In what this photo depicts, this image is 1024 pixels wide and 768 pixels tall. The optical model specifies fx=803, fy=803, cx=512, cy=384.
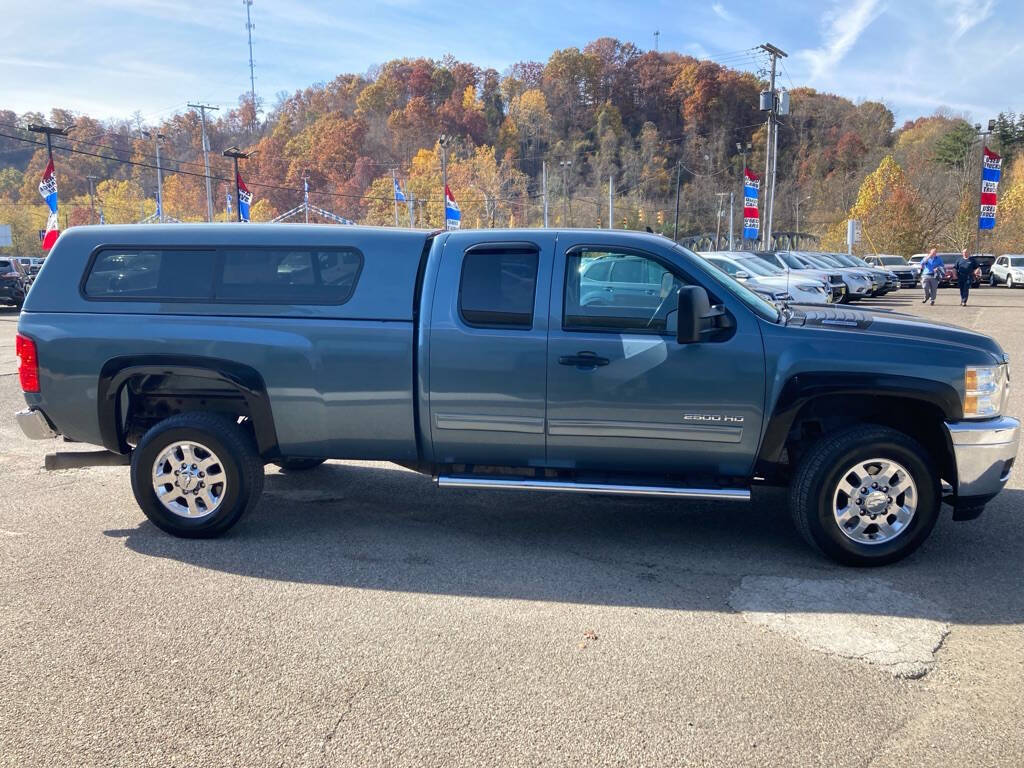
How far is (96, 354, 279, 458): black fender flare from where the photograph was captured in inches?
204

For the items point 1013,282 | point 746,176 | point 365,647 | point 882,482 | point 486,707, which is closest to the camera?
point 486,707

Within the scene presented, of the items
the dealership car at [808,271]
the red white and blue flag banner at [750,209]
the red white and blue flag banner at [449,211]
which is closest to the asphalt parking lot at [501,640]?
the dealership car at [808,271]

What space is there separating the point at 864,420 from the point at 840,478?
0.57m

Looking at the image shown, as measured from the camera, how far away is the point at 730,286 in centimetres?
497

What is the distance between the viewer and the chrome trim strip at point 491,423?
4.98 meters

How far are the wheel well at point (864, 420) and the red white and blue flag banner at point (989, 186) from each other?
36.2 metres

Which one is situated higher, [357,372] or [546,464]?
[357,372]

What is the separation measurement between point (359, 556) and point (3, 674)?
1.97 m

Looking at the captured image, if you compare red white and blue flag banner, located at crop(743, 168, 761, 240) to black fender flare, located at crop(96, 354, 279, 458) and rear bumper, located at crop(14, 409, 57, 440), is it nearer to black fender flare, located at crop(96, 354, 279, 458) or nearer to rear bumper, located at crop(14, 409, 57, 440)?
black fender flare, located at crop(96, 354, 279, 458)

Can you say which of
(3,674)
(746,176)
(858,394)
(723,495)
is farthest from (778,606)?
(746,176)

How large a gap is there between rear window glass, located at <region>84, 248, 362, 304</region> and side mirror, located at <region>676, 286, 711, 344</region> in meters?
2.07

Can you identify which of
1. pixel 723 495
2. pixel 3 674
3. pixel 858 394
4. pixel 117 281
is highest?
pixel 117 281

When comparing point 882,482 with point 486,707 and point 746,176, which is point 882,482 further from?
point 746,176

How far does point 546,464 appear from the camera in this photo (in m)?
5.10
